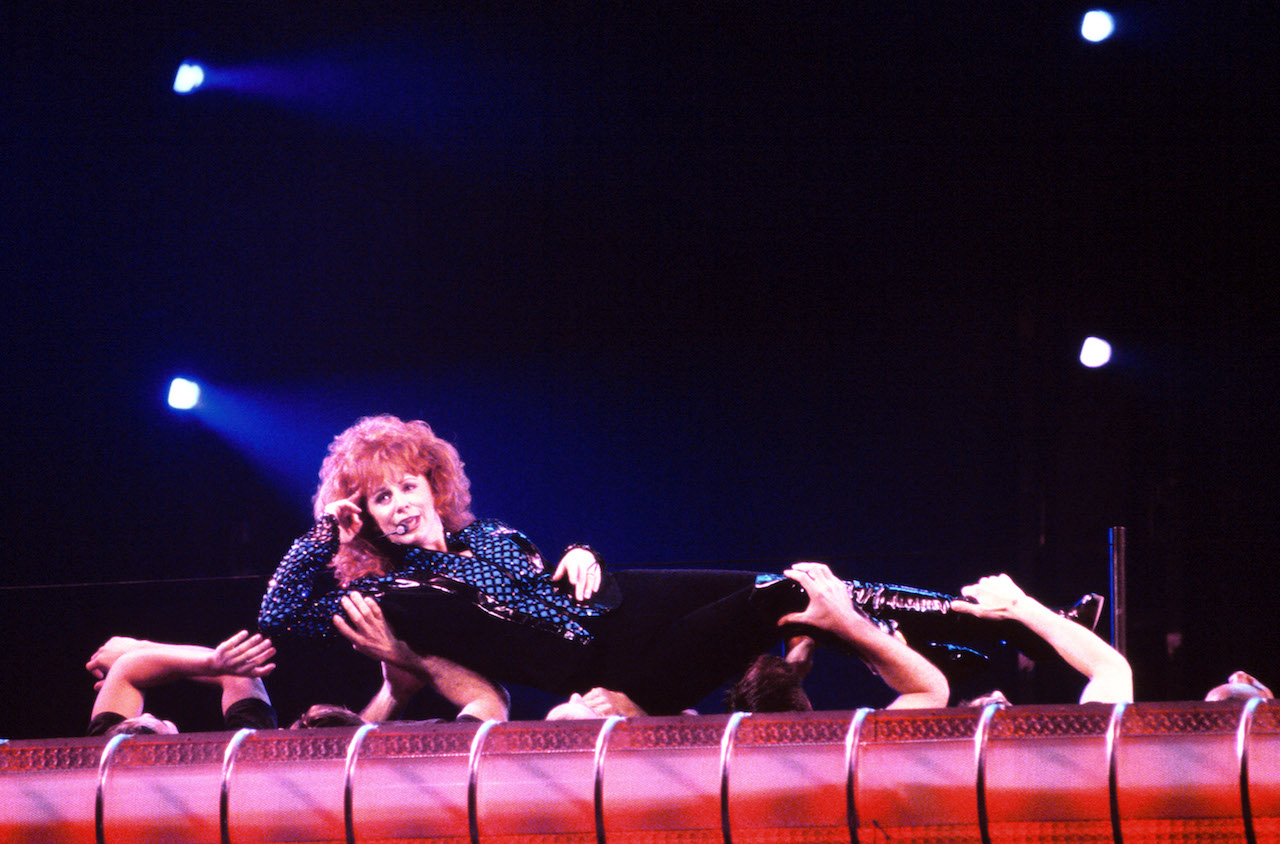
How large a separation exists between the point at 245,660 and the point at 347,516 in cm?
20

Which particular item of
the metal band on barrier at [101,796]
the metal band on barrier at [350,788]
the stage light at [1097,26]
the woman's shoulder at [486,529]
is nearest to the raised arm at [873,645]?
the woman's shoulder at [486,529]

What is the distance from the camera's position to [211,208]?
1442mm

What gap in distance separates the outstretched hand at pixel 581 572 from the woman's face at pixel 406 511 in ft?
0.47

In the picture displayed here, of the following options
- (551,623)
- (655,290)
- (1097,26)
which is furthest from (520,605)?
(1097,26)

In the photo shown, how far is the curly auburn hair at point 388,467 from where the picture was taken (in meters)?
1.23

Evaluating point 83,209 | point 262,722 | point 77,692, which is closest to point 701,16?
point 83,209

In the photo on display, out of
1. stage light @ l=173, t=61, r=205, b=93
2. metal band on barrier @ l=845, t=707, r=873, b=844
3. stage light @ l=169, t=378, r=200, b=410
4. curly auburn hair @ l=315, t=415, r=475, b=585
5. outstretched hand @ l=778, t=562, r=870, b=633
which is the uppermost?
stage light @ l=173, t=61, r=205, b=93

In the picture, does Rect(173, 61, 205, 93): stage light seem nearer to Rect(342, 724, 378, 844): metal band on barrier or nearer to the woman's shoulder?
the woman's shoulder

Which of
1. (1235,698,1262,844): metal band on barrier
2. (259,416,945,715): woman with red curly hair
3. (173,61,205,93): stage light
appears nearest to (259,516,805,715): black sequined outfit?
(259,416,945,715): woman with red curly hair

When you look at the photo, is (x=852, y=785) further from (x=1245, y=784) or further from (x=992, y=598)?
(x=992, y=598)

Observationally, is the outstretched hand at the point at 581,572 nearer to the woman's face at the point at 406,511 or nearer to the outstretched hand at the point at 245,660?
the woman's face at the point at 406,511

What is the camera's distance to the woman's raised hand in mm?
1198

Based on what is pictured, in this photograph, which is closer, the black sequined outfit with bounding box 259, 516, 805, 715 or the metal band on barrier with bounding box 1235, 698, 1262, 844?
the metal band on barrier with bounding box 1235, 698, 1262, 844

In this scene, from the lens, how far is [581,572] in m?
1.21
